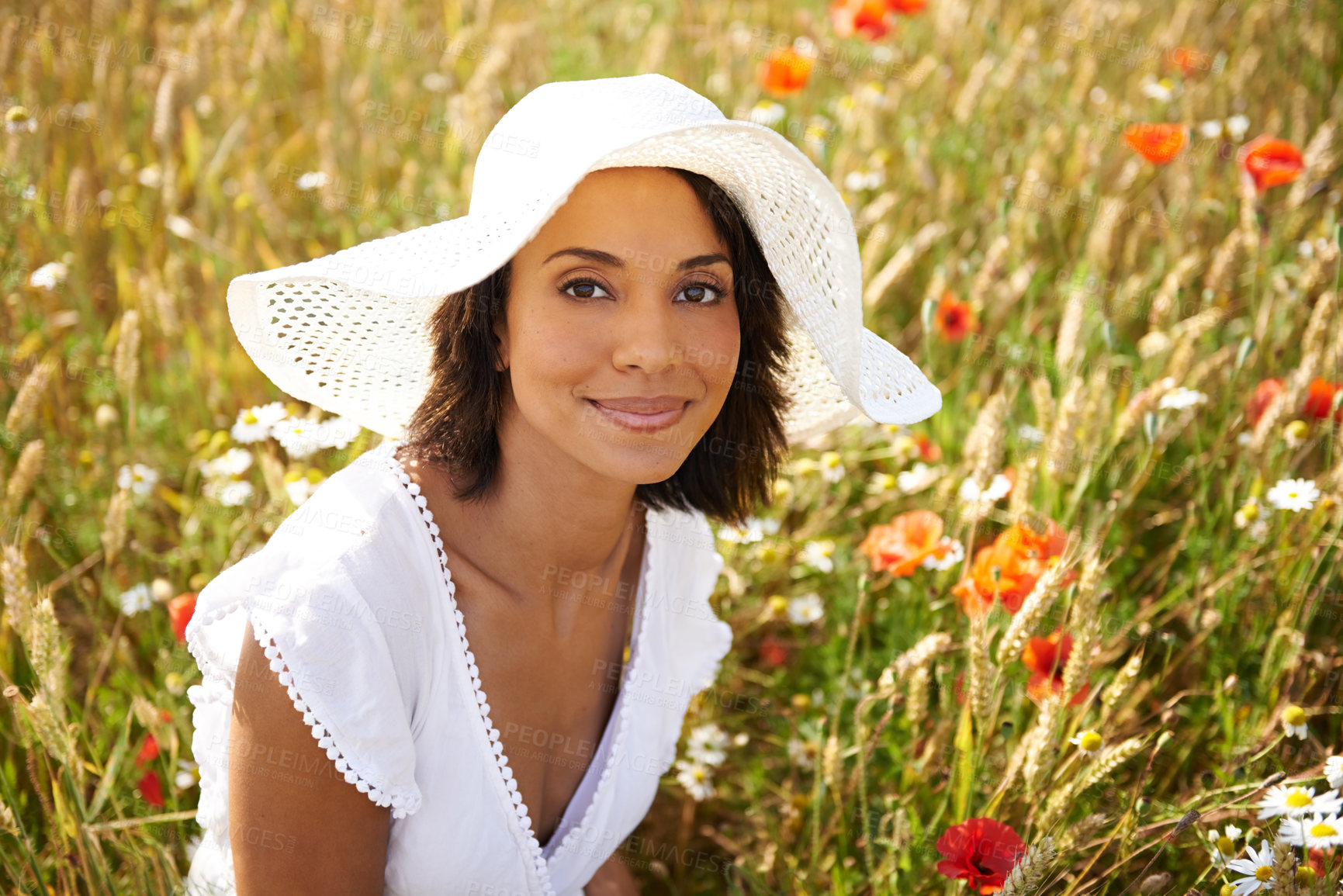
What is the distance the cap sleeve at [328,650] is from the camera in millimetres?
1293

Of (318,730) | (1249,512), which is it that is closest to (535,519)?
(318,730)

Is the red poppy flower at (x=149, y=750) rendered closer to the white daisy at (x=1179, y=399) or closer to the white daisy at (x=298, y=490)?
the white daisy at (x=298, y=490)

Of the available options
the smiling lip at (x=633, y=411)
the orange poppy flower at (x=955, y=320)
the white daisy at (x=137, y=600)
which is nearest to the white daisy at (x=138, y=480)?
the white daisy at (x=137, y=600)

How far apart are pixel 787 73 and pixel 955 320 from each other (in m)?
1.04

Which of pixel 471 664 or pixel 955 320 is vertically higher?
pixel 955 320

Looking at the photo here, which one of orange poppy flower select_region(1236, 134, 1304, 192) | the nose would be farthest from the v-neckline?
orange poppy flower select_region(1236, 134, 1304, 192)

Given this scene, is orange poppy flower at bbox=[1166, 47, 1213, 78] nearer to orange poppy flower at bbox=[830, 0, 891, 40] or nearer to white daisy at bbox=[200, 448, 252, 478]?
orange poppy flower at bbox=[830, 0, 891, 40]

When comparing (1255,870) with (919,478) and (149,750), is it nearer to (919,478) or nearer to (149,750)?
(919,478)

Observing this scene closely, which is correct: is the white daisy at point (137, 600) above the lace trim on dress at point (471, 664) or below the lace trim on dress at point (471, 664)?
below

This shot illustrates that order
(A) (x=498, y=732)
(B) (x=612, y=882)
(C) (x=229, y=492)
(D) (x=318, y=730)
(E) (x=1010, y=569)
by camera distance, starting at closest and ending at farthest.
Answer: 1. (D) (x=318, y=730)
2. (A) (x=498, y=732)
3. (E) (x=1010, y=569)
4. (B) (x=612, y=882)
5. (C) (x=229, y=492)

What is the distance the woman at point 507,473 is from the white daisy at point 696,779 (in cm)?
20

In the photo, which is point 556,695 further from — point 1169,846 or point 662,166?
point 1169,846

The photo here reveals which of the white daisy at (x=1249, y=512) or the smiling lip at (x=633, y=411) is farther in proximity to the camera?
the white daisy at (x=1249, y=512)

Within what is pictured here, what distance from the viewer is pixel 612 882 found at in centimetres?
193
